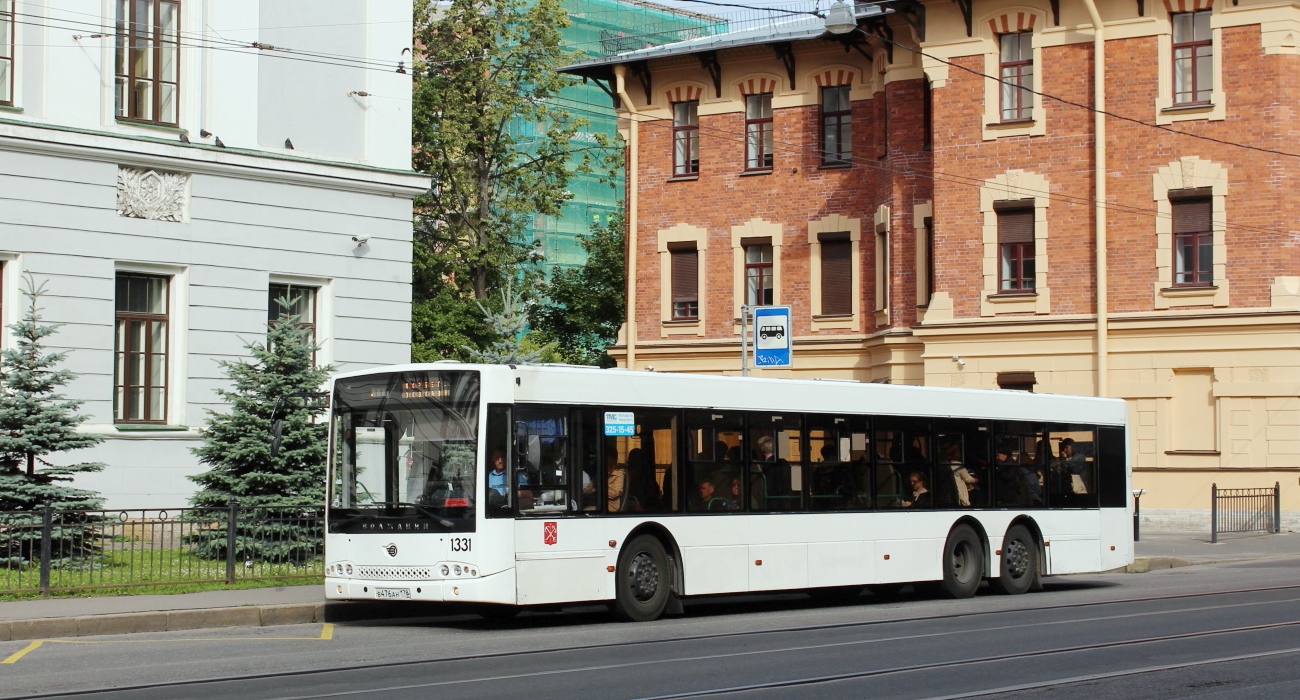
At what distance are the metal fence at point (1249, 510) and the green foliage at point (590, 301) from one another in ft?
85.0

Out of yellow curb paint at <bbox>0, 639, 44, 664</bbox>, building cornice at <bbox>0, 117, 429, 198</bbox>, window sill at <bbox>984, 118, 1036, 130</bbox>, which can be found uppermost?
window sill at <bbox>984, 118, 1036, 130</bbox>

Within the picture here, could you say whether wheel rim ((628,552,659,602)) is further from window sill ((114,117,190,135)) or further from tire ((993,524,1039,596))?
window sill ((114,117,190,135))

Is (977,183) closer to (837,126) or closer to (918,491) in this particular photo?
(837,126)

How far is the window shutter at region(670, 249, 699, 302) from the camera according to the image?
137ft

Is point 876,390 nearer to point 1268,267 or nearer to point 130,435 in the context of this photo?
point 130,435

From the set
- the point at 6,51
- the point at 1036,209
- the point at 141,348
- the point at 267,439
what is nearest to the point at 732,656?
the point at 267,439

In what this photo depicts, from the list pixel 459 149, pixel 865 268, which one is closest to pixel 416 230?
pixel 459 149

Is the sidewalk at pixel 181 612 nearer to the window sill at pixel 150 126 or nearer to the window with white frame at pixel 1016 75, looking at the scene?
the window sill at pixel 150 126

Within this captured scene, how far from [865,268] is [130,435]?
20.4 meters

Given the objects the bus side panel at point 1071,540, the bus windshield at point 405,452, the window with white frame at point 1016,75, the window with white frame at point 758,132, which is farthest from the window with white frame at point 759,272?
the bus windshield at point 405,452

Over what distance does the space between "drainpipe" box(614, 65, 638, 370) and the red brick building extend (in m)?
1.32

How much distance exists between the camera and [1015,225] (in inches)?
1403

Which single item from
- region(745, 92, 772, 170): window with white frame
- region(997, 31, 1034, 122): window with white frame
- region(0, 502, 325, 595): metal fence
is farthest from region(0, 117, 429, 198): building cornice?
region(745, 92, 772, 170): window with white frame

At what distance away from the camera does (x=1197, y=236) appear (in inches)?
1339
